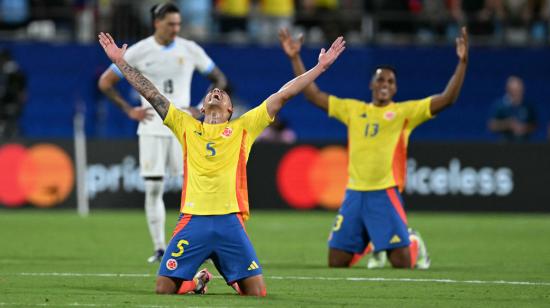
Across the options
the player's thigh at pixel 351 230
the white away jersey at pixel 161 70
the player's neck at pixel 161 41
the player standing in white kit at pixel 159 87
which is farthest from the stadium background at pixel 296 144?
the player's neck at pixel 161 41

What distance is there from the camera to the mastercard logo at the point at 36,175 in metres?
22.6

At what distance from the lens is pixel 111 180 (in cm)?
2286

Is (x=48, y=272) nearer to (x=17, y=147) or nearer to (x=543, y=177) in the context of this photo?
(x=17, y=147)

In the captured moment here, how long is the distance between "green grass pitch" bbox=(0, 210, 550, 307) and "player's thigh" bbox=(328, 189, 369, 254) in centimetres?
25

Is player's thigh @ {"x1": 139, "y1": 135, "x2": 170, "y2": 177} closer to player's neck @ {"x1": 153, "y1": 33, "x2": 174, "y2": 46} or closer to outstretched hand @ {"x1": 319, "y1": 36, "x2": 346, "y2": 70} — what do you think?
player's neck @ {"x1": 153, "y1": 33, "x2": 174, "y2": 46}

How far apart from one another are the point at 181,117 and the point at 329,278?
2447 millimetres

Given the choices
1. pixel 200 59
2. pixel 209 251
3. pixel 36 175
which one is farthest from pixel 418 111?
pixel 36 175

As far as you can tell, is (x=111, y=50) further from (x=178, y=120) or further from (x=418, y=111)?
(x=418, y=111)

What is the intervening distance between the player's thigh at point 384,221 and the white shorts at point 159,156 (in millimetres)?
2148

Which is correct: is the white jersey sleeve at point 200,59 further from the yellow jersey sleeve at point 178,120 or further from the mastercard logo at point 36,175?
the mastercard logo at point 36,175

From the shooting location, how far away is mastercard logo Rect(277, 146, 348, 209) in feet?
74.8

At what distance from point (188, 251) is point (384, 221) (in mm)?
3758

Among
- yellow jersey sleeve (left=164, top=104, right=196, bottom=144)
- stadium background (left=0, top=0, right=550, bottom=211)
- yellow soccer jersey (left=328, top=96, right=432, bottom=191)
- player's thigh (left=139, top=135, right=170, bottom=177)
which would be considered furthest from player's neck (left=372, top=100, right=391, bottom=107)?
stadium background (left=0, top=0, right=550, bottom=211)

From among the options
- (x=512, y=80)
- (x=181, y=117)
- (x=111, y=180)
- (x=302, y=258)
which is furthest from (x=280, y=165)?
(x=181, y=117)
